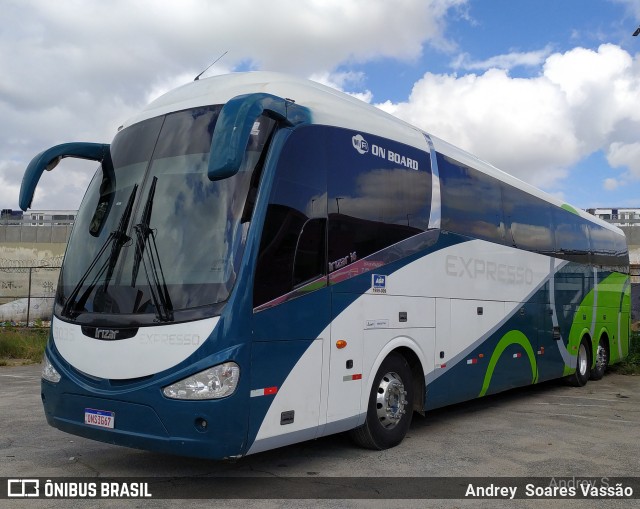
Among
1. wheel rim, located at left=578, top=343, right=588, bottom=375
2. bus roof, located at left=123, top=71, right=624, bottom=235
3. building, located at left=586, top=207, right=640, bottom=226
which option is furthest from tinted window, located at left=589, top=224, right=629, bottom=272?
building, located at left=586, top=207, right=640, bottom=226

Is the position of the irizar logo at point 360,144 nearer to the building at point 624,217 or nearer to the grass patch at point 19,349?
the grass patch at point 19,349

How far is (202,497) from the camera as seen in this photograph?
5.55 meters

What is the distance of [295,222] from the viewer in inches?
237

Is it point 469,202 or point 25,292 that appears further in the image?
point 25,292

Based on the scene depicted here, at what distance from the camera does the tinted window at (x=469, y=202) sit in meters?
8.67

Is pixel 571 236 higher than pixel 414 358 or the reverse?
higher

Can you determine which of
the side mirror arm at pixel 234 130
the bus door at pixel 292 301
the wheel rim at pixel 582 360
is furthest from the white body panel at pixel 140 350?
the wheel rim at pixel 582 360

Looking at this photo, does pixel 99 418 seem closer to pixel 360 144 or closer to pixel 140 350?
pixel 140 350

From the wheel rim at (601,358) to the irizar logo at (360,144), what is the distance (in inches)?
381

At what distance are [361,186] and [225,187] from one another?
1862 mm

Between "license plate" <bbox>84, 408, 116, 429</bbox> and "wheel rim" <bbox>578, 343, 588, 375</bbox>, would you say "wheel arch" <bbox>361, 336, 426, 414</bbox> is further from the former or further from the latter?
"wheel rim" <bbox>578, 343, 588, 375</bbox>

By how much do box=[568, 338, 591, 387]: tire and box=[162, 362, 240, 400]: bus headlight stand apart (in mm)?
9912

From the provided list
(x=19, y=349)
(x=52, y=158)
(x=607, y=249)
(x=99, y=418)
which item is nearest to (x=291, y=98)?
(x=52, y=158)

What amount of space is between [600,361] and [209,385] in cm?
1191
